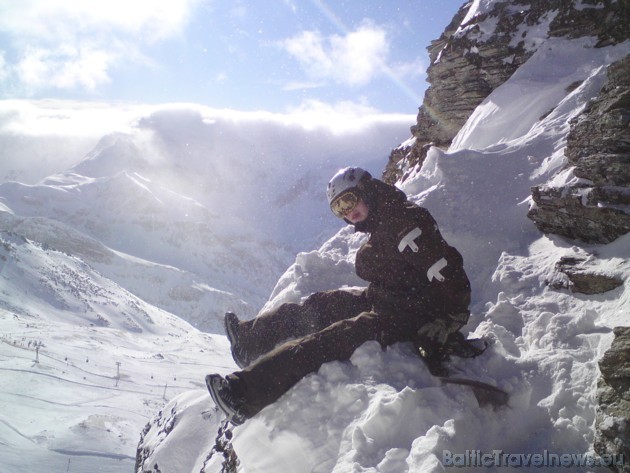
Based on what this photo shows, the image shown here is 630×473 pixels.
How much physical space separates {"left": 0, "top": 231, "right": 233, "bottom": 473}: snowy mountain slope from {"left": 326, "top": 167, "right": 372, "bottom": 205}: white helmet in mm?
18453

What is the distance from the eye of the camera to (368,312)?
3783 millimetres

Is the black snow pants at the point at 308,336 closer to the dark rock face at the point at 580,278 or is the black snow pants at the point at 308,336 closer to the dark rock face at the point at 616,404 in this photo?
the dark rock face at the point at 616,404

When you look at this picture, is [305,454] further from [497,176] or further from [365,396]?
[497,176]

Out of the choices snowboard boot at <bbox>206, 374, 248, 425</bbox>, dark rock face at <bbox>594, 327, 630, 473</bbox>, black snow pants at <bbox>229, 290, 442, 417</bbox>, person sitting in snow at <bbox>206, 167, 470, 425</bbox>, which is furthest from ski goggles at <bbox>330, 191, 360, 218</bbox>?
dark rock face at <bbox>594, 327, 630, 473</bbox>

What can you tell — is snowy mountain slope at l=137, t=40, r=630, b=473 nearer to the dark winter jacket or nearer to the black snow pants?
the black snow pants

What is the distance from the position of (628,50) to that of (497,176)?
A: 15.9ft

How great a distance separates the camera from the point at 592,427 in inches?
103

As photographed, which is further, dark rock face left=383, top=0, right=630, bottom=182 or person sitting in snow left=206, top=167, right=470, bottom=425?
dark rock face left=383, top=0, right=630, bottom=182

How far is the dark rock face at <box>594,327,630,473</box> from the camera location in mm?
2232

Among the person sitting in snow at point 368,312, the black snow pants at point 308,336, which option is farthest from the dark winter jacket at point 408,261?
the black snow pants at point 308,336

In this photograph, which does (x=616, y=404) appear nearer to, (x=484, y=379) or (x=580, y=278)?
(x=484, y=379)

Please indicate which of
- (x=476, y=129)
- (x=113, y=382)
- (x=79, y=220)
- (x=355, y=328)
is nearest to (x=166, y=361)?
(x=113, y=382)

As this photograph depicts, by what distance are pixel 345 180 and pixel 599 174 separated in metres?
2.98

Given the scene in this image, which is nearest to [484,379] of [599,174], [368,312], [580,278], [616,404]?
[616,404]
